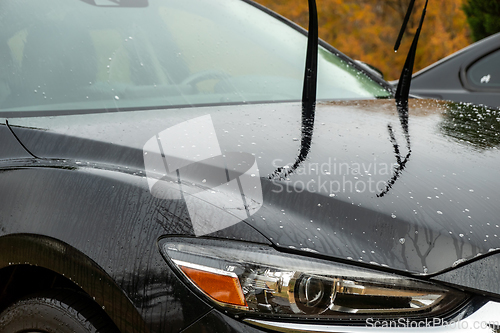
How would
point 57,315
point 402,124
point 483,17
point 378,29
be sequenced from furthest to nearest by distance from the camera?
point 378,29
point 483,17
point 402,124
point 57,315

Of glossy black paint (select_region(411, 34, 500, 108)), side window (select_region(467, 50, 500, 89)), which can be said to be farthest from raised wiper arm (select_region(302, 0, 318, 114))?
side window (select_region(467, 50, 500, 89))

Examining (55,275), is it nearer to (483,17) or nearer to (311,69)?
(311,69)

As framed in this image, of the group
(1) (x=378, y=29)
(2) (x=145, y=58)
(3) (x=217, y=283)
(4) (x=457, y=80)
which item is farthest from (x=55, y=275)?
(1) (x=378, y=29)

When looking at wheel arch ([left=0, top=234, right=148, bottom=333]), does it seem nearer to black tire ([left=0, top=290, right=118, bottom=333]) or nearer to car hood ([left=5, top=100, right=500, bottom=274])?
black tire ([left=0, top=290, right=118, bottom=333])

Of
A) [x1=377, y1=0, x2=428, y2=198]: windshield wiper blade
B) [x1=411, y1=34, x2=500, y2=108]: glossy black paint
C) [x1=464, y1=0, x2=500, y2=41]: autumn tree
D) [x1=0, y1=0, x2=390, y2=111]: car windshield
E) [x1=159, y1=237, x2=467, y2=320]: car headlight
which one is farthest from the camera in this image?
[x1=464, y1=0, x2=500, y2=41]: autumn tree

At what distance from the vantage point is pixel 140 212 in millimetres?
1259

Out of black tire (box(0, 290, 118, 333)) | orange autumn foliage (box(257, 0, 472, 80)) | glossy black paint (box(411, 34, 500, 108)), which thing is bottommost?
black tire (box(0, 290, 118, 333))

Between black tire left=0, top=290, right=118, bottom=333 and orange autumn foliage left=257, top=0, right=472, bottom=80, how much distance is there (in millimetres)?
8824

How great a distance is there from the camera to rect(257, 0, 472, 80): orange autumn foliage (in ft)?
30.6

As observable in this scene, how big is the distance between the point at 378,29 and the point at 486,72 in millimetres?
6216

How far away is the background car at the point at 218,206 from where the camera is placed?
112 cm

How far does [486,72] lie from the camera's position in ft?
12.8

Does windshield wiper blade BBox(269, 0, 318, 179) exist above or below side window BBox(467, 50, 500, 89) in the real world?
below

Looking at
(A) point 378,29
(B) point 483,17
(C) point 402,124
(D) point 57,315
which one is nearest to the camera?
(D) point 57,315
